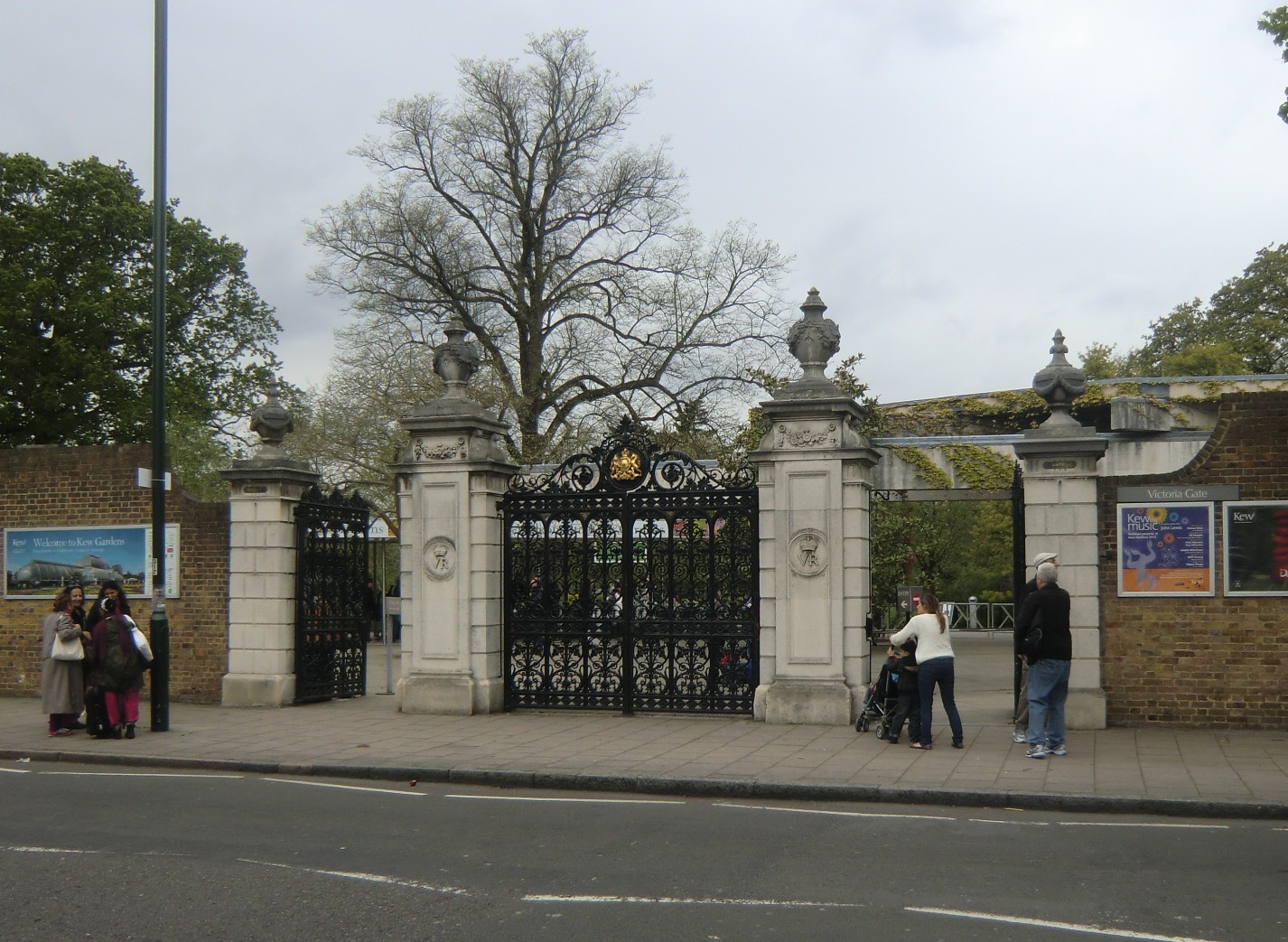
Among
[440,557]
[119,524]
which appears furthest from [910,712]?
[119,524]

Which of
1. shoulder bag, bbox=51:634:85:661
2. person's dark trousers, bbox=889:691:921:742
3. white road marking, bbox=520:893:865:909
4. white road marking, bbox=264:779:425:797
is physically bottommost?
white road marking, bbox=264:779:425:797

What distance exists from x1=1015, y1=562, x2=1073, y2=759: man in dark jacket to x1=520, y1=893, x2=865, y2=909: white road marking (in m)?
5.65

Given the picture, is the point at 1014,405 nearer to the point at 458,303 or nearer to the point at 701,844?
the point at 458,303

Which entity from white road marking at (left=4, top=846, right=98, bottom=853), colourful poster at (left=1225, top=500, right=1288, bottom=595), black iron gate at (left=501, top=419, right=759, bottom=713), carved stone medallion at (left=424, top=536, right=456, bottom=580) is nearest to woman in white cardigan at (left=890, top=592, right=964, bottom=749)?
black iron gate at (left=501, top=419, right=759, bottom=713)

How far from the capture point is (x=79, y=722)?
48.5 feet

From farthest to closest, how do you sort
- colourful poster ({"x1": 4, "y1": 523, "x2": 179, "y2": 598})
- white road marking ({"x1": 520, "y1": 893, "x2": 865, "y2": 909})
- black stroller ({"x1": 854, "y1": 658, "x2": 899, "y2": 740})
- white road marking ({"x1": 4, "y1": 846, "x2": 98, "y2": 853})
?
colourful poster ({"x1": 4, "y1": 523, "x2": 179, "y2": 598}), black stroller ({"x1": 854, "y1": 658, "x2": 899, "y2": 740}), white road marking ({"x1": 4, "y1": 846, "x2": 98, "y2": 853}), white road marking ({"x1": 520, "y1": 893, "x2": 865, "y2": 909})

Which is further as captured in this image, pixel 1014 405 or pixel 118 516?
pixel 1014 405

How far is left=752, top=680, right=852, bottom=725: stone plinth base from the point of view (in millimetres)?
13961

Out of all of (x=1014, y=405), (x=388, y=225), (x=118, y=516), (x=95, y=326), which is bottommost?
(x=118, y=516)

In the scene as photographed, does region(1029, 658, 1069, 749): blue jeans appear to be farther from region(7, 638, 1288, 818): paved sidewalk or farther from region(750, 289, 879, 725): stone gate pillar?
region(750, 289, 879, 725): stone gate pillar

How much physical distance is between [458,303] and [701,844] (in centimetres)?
2922

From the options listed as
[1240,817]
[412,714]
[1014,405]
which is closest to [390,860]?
[1240,817]

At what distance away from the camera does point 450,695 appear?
15445mm

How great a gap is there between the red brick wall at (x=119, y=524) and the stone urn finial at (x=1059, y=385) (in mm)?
10080
